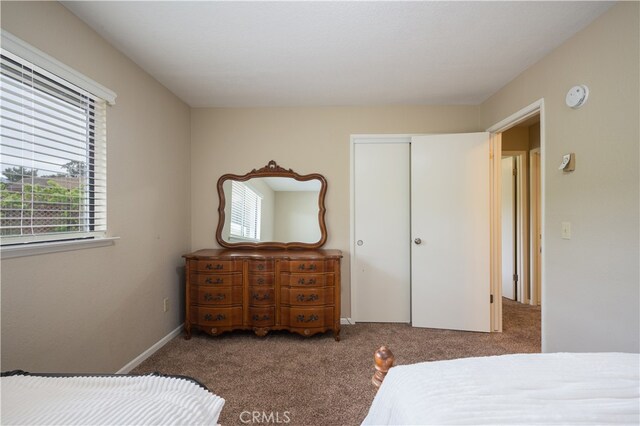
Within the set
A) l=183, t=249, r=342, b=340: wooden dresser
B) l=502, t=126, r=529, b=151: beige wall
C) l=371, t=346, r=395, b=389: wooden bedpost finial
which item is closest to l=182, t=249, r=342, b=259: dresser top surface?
l=183, t=249, r=342, b=340: wooden dresser

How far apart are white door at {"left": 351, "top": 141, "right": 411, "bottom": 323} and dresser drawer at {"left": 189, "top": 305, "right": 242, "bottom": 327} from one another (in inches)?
49.9

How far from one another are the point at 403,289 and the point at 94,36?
3355 mm

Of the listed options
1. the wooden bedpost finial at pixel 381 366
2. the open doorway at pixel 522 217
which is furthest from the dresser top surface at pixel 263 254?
the open doorway at pixel 522 217

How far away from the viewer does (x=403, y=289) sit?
313cm

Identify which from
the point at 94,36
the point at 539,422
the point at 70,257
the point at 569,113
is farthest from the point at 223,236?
the point at 569,113

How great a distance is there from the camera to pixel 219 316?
265 cm

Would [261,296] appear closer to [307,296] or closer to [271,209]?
[307,296]

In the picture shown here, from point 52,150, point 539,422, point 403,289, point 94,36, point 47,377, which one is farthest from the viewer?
point 403,289

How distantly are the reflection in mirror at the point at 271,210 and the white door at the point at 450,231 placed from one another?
1103 mm

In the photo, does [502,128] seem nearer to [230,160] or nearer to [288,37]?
[288,37]

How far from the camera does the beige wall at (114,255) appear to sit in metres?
1.42

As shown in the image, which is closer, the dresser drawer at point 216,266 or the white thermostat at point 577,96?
the white thermostat at point 577,96

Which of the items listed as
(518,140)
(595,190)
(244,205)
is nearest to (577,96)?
(595,190)

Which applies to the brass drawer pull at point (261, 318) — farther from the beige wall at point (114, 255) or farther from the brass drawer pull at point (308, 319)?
the beige wall at point (114, 255)
